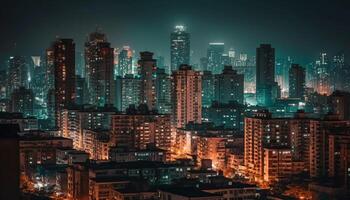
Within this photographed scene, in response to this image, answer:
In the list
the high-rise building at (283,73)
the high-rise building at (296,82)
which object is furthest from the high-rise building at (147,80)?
the high-rise building at (283,73)

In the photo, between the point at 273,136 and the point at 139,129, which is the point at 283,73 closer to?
the point at 139,129

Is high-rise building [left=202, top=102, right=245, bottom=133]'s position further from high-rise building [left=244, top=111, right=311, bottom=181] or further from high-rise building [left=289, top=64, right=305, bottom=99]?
high-rise building [left=244, top=111, right=311, bottom=181]

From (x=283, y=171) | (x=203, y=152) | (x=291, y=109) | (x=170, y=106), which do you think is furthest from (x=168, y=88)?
(x=283, y=171)

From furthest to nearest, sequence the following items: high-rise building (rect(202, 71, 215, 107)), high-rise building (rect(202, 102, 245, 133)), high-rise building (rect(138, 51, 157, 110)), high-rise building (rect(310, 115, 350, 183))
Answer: high-rise building (rect(202, 71, 215, 107)) < high-rise building (rect(138, 51, 157, 110)) < high-rise building (rect(202, 102, 245, 133)) < high-rise building (rect(310, 115, 350, 183))

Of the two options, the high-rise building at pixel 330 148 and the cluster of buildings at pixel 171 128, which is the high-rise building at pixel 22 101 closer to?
the cluster of buildings at pixel 171 128

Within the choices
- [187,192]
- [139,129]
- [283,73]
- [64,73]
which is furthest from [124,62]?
[187,192]

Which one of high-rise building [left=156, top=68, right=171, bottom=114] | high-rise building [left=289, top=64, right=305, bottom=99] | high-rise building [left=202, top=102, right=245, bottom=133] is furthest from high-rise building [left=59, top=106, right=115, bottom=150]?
high-rise building [left=289, top=64, right=305, bottom=99]
